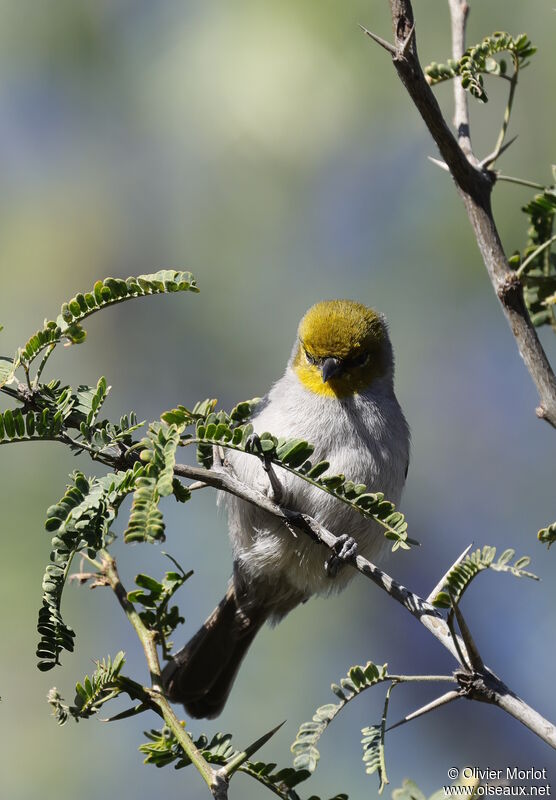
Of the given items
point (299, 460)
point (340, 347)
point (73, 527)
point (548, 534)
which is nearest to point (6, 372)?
point (73, 527)

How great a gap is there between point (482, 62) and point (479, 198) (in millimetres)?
417

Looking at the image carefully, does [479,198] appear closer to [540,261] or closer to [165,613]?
[540,261]

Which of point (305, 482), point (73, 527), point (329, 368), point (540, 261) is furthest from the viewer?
point (329, 368)

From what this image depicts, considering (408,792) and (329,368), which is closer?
(408,792)

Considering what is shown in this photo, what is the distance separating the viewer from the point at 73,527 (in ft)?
6.51

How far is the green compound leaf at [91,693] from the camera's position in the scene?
2170mm

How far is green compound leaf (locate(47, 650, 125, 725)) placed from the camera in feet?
7.12

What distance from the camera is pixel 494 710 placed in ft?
23.5

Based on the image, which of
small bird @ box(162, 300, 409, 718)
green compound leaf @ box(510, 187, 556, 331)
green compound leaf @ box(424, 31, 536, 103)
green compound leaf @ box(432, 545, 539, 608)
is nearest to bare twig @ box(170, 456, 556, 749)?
green compound leaf @ box(432, 545, 539, 608)

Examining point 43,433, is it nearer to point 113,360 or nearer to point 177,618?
point 177,618

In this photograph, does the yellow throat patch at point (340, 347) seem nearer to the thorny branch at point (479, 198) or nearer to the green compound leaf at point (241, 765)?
the thorny branch at point (479, 198)

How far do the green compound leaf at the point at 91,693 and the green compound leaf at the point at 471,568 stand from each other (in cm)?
82

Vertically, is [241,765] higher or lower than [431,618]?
lower

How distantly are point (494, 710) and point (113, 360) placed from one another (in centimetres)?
443
